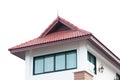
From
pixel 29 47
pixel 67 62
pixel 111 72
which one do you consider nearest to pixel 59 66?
pixel 67 62

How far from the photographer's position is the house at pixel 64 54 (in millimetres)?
19594

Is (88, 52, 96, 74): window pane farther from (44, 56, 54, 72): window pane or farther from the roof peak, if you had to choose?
(44, 56, 54, 72): window pane

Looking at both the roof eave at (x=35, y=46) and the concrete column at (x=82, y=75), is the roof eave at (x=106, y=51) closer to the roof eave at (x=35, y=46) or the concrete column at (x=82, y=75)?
the roof eave at (x=35, y=46)

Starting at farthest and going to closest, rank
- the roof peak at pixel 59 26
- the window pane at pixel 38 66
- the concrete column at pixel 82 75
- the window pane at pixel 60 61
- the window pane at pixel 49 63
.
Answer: the roof peak at pixel 59 26 → the window pane at pixel 38 66 → the window pane at pixel 49 63 → the window pane at pixel 60 61 → the concrete column at pixel 82 75

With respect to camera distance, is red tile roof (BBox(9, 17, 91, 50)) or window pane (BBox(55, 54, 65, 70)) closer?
red tile roof (BBox(9, 17, 91, 50))

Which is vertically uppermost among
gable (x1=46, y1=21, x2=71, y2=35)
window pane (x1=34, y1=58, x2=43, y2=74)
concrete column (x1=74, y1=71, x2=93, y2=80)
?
gable (x1=46, y1=21, x2=71, y2=35)

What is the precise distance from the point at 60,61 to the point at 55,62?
0.91 feet

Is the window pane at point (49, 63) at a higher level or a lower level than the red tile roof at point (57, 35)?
lower

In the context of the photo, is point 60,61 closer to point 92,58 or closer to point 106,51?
point 92,58

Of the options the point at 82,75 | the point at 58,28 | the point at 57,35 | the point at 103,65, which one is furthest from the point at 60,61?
the point at 103,65

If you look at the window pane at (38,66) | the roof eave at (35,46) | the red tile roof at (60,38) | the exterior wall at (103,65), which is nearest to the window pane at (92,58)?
the exterior wall at (103,65)

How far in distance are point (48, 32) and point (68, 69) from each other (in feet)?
8.97

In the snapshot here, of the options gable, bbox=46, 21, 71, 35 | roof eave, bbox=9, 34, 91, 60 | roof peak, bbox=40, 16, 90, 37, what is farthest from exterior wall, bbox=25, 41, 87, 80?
gable, bbox=46, 21, 71, 35

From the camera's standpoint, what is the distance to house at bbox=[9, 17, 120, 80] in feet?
64.3
